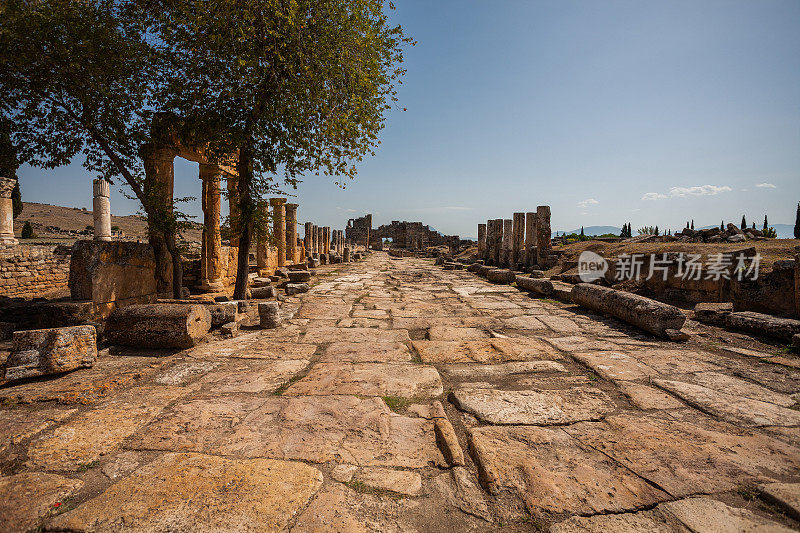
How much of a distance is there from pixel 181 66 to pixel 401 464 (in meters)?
7.66

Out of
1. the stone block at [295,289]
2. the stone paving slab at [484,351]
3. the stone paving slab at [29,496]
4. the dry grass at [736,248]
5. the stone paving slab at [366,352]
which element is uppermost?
the dry grass at [736,248]

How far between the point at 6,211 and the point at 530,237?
74.2 feet

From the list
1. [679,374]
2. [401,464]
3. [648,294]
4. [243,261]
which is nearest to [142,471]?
[401,464]

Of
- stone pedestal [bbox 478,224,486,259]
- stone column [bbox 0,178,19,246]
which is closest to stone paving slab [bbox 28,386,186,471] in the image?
stone column [bbox 0,178,19,246]

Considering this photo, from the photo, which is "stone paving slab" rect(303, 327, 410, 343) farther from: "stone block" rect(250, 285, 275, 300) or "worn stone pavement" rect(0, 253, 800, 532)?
"stone block" rect(250, 285, 275, 300)

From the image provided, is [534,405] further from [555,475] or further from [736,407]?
[736,407]

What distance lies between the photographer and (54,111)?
644 centimetres

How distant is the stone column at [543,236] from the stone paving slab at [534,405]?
39.4 ft

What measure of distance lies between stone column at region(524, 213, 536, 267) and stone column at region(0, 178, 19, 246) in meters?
21.4

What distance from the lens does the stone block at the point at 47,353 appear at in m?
3.07

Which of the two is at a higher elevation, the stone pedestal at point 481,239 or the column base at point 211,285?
the stone pedestal at point 481,239

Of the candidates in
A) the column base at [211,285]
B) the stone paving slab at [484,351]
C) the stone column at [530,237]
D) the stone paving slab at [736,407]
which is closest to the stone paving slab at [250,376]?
the stone paving slab at [484,351]

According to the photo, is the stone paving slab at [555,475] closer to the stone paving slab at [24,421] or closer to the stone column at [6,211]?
the stone paving slab at [24,421]

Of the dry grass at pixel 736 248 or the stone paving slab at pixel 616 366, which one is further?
the dry grass at pixel 736 248
